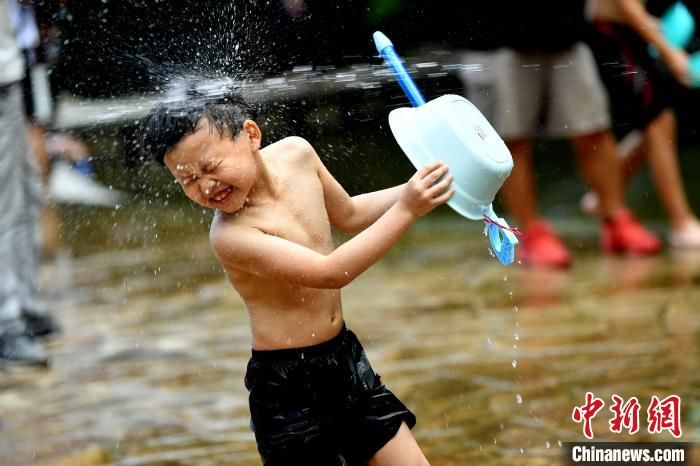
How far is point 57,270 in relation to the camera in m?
5.70

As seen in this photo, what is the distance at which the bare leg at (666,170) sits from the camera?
4.96m

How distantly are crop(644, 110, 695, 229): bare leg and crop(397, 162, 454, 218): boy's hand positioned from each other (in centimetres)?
313

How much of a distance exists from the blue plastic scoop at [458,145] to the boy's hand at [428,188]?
0.02 metres

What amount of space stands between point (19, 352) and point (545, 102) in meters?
2.63

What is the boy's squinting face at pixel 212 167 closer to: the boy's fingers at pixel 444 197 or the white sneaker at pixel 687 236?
the boy's fingers at pixel 444 197

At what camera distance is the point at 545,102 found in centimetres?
516

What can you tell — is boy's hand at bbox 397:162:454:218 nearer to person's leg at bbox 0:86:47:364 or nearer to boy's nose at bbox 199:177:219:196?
boy's nose at bbox 199:177:219:196

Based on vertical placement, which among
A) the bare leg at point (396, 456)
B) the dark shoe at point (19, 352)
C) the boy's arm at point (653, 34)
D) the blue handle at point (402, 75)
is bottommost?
the dark shoe at point (19, 352)

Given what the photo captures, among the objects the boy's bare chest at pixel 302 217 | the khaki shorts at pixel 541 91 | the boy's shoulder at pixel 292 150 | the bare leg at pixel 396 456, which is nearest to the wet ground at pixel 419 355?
the bare leg at pixel 396 456

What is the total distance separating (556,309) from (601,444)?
136cm

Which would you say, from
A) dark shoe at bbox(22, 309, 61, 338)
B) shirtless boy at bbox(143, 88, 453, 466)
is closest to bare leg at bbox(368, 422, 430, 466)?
shirtless boy at bbox(143, 88, 453, 466)

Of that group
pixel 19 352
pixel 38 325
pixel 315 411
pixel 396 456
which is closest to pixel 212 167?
pixel 315 411

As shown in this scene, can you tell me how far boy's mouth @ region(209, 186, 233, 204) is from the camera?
2.16 m

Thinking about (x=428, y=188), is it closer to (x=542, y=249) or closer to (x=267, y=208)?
(x=267, y=208)
